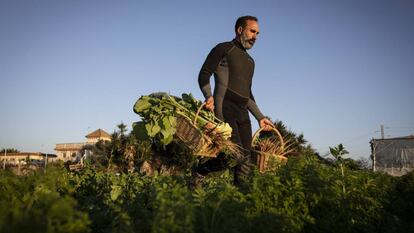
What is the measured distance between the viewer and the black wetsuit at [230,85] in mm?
4832

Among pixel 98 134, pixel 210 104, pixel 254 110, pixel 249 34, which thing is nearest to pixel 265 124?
pixel 254 110

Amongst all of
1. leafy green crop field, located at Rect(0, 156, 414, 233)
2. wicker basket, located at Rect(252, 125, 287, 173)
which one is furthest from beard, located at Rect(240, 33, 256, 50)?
leafy green crop field, located at Rect(0, 156, 414, 233)

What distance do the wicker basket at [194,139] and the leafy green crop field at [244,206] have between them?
2.69 ft

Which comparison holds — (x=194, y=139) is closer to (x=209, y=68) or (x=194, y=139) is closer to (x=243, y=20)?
(x=209, y=68)

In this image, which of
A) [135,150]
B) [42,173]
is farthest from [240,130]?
[135,150]

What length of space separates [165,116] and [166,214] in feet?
7.86

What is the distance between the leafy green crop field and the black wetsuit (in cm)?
112

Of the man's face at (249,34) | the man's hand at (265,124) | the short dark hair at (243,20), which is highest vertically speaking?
the short dark hair at (243,20)

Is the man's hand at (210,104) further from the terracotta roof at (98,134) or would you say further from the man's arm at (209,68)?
the terracotta roof at (98,134)

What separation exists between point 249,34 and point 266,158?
1.64m

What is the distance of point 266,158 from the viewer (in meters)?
4.56

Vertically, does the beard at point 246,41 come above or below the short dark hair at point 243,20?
below

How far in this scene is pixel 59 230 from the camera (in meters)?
1.93

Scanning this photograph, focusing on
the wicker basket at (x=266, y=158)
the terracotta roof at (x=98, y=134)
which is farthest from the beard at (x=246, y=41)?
the terracotta roof at (x=98, y=134)
